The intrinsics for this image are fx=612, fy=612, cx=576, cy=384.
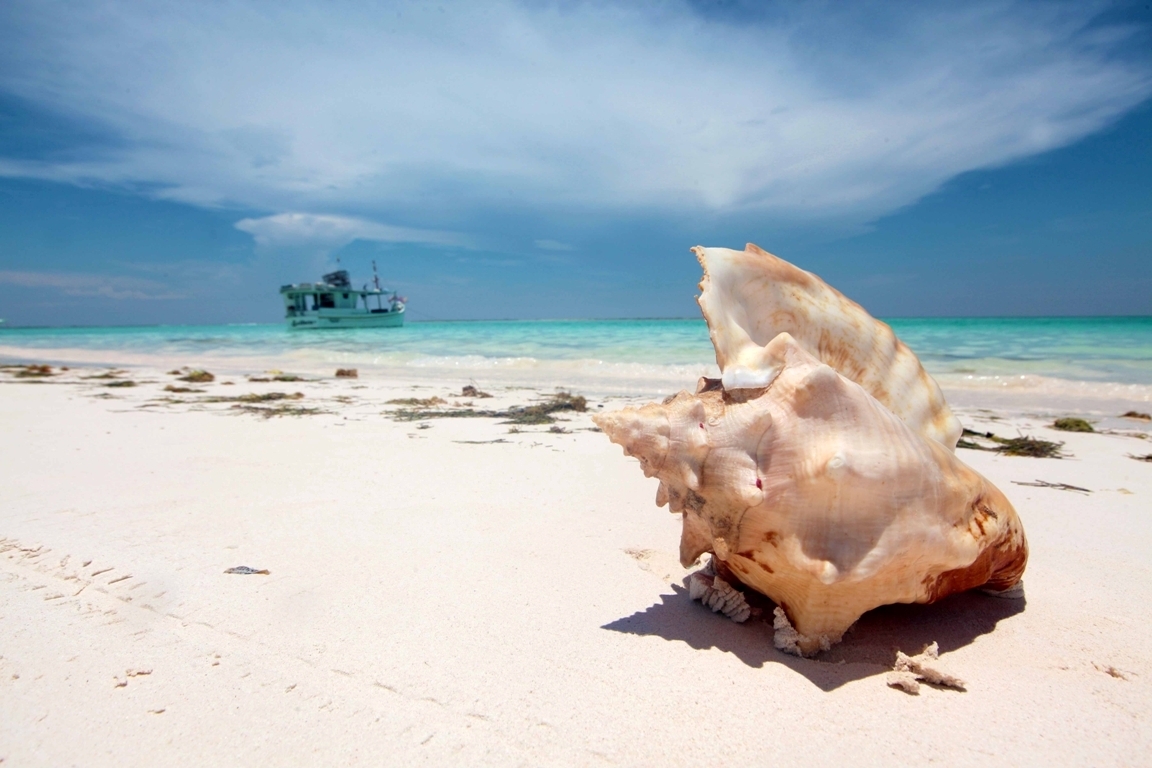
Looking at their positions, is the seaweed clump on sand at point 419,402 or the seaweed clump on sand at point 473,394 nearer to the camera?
the seaweed clump on sand at point 419,402

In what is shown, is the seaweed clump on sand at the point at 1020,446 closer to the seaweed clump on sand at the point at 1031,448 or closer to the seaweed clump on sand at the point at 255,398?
the seaweed clump on sand at the point at 1031,448

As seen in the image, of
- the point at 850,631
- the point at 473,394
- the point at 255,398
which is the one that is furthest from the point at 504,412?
the point at 850,631

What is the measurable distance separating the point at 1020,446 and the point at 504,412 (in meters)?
4.54

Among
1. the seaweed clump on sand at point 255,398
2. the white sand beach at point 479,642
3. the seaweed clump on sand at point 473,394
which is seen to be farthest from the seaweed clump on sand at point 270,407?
the white sand beach at point 479,642

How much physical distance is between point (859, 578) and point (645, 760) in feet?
2.36

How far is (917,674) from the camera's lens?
1.66m

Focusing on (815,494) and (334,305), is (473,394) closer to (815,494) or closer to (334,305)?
(815,494)

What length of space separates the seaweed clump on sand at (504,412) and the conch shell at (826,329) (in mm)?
3822

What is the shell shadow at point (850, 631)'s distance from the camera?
5.69ft

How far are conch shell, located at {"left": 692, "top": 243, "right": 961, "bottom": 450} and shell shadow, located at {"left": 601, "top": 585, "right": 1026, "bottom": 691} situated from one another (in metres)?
0.56

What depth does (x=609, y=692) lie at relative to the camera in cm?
161

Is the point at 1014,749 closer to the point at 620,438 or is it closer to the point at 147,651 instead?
the point at 620,438

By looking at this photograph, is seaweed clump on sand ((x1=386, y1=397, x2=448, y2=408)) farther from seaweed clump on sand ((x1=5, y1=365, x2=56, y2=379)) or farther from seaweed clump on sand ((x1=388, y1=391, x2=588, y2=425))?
seaweed clump on sand ((x1=5, y1=365, x2=56, y2=379))

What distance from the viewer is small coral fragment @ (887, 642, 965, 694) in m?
1.61
